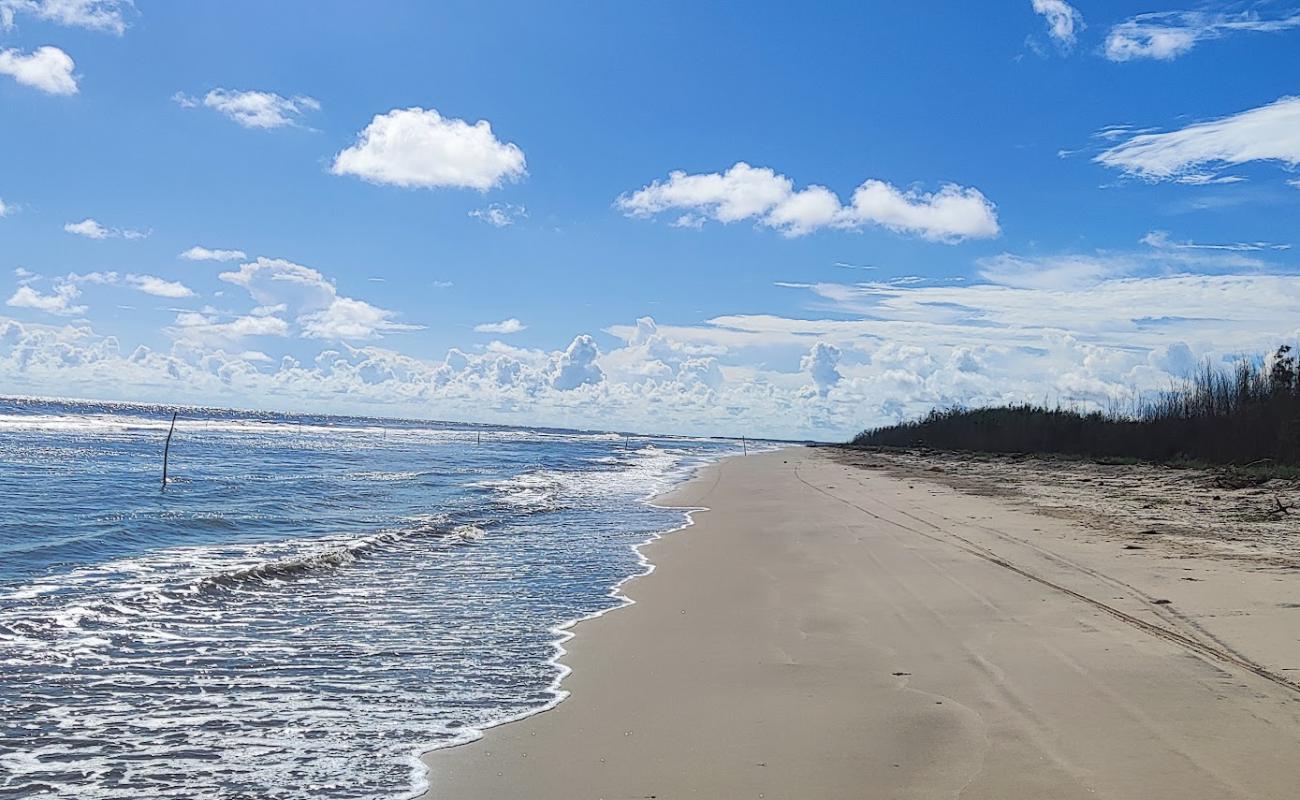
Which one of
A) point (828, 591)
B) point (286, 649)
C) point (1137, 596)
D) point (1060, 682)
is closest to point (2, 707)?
point (286, 649)

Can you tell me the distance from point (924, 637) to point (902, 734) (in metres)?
2.74

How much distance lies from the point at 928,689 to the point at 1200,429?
112ft

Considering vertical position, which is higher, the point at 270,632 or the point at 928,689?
the point at 928,689

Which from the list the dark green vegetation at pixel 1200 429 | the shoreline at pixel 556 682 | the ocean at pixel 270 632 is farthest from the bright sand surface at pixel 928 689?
the dark green vegetation at pixel 1200 429

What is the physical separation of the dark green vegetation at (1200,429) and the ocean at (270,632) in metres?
20.5

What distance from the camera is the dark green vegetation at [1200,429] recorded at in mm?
28344

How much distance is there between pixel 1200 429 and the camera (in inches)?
1350

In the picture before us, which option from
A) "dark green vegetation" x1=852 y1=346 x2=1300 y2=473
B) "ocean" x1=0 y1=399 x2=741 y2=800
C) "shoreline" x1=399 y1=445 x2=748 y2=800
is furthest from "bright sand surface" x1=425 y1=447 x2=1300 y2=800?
"dark green vegetation" x1=852 y1=346 x2=1300 y2=473

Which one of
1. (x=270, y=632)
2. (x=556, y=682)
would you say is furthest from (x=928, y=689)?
(x=270, y=632)

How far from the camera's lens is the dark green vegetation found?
28344 millimetres

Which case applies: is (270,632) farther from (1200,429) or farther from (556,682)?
(1200,429)

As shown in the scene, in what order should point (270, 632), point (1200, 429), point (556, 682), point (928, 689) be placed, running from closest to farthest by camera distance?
point (928, 689) < point (556, 682) < point (270, 632) < point (1200, 429)

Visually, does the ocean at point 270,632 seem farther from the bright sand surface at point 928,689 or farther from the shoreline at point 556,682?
the bright sand surface at point 928,689

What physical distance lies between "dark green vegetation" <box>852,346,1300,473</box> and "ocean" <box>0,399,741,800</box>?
20498mm
